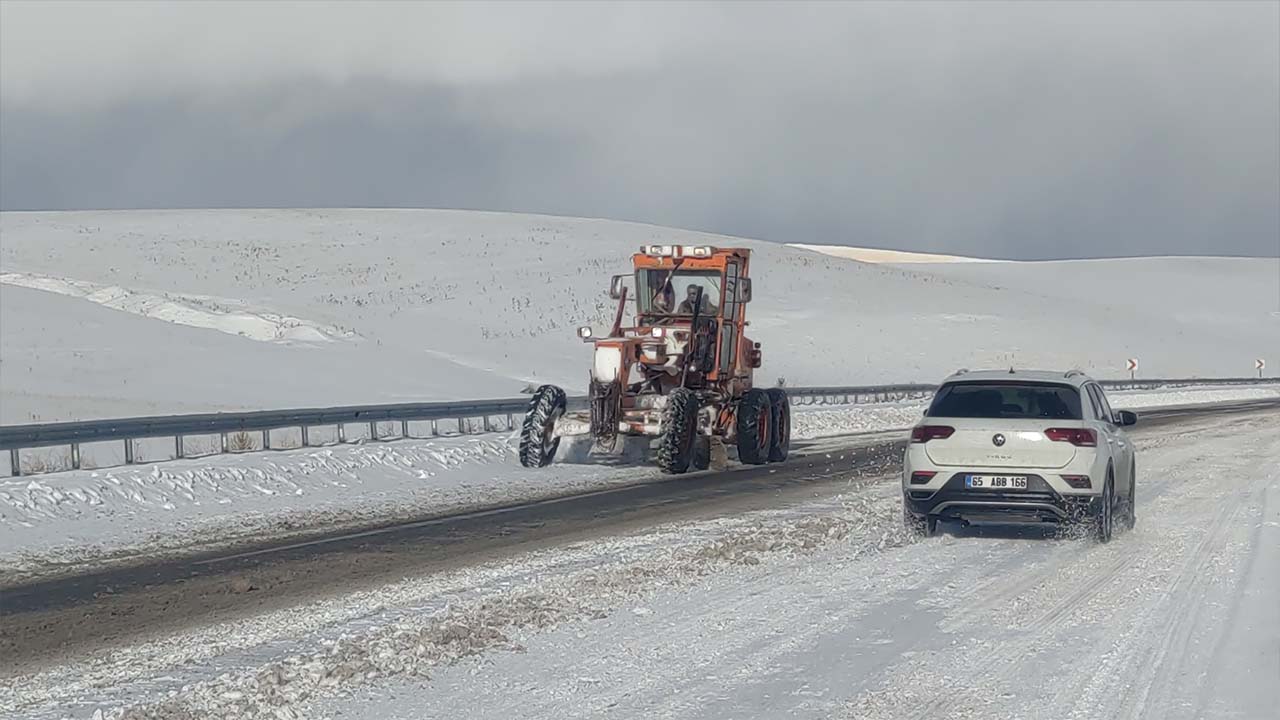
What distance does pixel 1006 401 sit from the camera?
14.5 meters

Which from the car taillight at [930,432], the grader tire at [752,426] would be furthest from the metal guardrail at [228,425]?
the car taillight at [930,432]

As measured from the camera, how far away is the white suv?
1366 cm

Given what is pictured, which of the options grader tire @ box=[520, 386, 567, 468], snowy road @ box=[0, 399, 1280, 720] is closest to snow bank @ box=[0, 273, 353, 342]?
grader tire @ box=[520, 386, 567, 468]

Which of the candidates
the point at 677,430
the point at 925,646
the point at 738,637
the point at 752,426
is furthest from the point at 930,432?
the point at 752,426

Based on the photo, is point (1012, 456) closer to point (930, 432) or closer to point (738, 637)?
point (930, 432)

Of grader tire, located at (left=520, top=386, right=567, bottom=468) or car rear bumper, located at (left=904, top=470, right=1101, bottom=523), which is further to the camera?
grader tire, located at (left=520, top=386, right=567, bottom=468)

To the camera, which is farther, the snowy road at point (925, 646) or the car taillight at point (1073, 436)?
the car taillight at point (1073, 436)

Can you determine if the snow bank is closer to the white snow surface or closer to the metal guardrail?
the metal guardrail

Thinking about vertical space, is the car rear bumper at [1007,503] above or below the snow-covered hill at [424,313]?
below

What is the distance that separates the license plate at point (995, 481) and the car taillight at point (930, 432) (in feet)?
1.49

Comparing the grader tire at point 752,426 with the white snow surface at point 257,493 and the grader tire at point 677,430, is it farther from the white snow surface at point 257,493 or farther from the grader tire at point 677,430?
the grader tire at point 677,430

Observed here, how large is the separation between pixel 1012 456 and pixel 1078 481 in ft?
2.02

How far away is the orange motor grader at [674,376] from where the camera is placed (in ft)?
71.6

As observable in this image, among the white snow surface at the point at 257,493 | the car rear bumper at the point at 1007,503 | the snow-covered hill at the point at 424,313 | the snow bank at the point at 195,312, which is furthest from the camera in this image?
the snow bank at the point at 195,312
